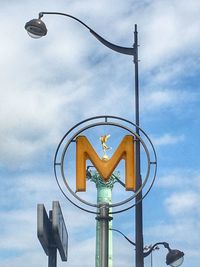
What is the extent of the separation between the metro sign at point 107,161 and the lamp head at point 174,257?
10429mm

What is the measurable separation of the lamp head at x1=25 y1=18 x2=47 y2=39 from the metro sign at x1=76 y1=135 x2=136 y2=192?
6.34m

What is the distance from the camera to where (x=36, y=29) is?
1194cm

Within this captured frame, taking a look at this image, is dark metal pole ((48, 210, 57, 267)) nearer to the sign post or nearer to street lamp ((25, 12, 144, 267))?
the sign post

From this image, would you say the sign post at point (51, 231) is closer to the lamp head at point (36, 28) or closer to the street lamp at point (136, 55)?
the street lamp at point (136, 55)

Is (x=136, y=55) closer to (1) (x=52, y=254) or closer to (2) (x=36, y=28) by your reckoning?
(2) (x=36, y=28)

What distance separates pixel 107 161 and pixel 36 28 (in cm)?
655

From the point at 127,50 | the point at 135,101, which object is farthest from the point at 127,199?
the point at 135,101

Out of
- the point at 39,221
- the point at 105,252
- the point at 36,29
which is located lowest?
the point at 105,252

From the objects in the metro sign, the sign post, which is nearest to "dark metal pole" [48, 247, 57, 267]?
the sign post

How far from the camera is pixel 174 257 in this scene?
1585 cm

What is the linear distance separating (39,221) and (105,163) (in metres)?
3.18

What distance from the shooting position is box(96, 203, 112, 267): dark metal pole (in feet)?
18.5

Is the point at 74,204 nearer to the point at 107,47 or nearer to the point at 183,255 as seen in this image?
the point at 107,47

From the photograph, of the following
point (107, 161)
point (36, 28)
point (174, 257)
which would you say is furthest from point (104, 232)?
point (174, 257)
